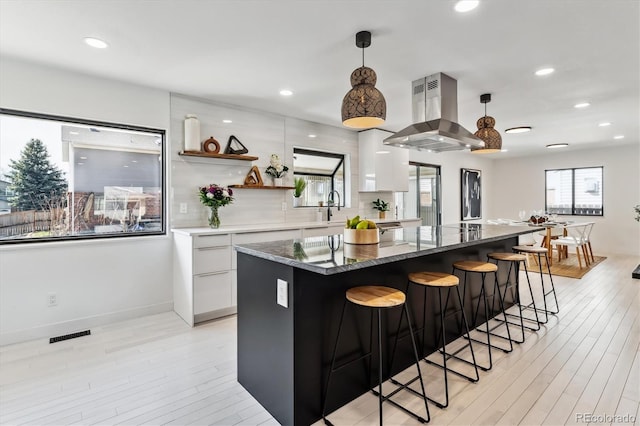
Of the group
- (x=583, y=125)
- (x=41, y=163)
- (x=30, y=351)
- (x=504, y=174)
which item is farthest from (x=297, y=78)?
(x=504, y=174)

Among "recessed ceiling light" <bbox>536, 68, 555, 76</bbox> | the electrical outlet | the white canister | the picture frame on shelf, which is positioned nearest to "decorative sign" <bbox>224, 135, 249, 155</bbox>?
the white canister

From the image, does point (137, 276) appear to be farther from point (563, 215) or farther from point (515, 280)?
point (563, 215)

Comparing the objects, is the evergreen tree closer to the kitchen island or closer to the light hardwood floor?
the light hardwood floor

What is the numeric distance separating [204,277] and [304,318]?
1871mm

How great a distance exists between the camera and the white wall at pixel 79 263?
2.89m

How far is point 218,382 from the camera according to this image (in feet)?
7.47

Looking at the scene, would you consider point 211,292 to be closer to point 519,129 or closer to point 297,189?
point 297,189

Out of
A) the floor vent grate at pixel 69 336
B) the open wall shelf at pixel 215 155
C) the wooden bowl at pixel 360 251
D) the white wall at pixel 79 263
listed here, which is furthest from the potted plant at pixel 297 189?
the floor vent grate at pixel 69 336

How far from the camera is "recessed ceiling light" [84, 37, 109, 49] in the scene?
2490mm

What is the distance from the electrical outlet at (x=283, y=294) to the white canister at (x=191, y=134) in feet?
8.11

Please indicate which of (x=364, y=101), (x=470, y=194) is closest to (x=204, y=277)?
(x=364, y=101)

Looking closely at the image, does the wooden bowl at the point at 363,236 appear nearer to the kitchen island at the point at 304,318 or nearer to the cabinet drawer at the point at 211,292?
the kitchen island at the point at 304,318

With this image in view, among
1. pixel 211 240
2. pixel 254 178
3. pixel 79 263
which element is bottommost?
pixel 79 263

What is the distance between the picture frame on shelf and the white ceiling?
164 inches
